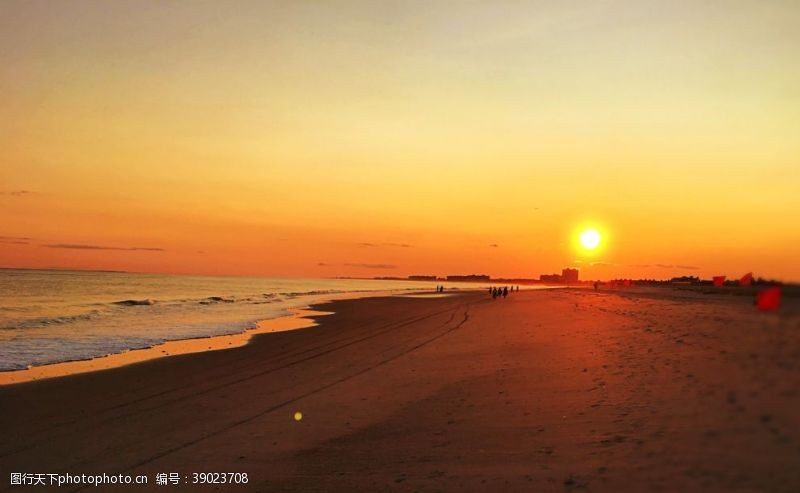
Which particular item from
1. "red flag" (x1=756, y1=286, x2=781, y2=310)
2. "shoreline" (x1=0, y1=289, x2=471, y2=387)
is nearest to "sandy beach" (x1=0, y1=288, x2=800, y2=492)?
"red flag" (x1=756, y1=286, x2=781, y2=310)

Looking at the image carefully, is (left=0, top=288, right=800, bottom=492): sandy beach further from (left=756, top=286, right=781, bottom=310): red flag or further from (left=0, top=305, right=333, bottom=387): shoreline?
(left=0, top=305, right=333, bottom=387): shoreline

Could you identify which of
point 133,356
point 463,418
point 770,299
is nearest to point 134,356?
point 133,356

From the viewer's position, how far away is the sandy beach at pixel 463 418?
21.9 feet

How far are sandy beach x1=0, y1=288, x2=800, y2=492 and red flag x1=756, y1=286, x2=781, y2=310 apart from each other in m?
0.12

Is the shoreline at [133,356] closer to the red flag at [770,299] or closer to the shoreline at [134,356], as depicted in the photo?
the shoreline at [134,356]

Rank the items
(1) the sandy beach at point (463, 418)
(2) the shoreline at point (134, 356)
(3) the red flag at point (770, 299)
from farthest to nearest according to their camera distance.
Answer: (2) the shoreline at point (134, 356) → (1) the sandy beach at point (463, 418) → (3) the red flag at point (770, 299)

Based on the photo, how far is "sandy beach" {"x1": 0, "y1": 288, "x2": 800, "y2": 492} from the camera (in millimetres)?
6668

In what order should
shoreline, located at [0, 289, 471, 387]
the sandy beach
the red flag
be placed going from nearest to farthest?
the red flag
the sandy beach
shoreline, located at [0, 289, 471, 387]

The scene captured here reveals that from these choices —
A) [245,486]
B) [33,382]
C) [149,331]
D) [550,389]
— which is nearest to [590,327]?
[550,389]

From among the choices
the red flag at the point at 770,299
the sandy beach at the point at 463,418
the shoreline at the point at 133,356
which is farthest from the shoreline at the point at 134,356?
the red flag at the point at 770,299

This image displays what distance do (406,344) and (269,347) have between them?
7.13 metres

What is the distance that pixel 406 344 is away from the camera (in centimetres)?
2742

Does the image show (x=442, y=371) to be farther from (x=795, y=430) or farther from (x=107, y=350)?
(x=107, y=350)

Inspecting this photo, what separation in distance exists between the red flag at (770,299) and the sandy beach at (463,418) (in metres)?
0.12
